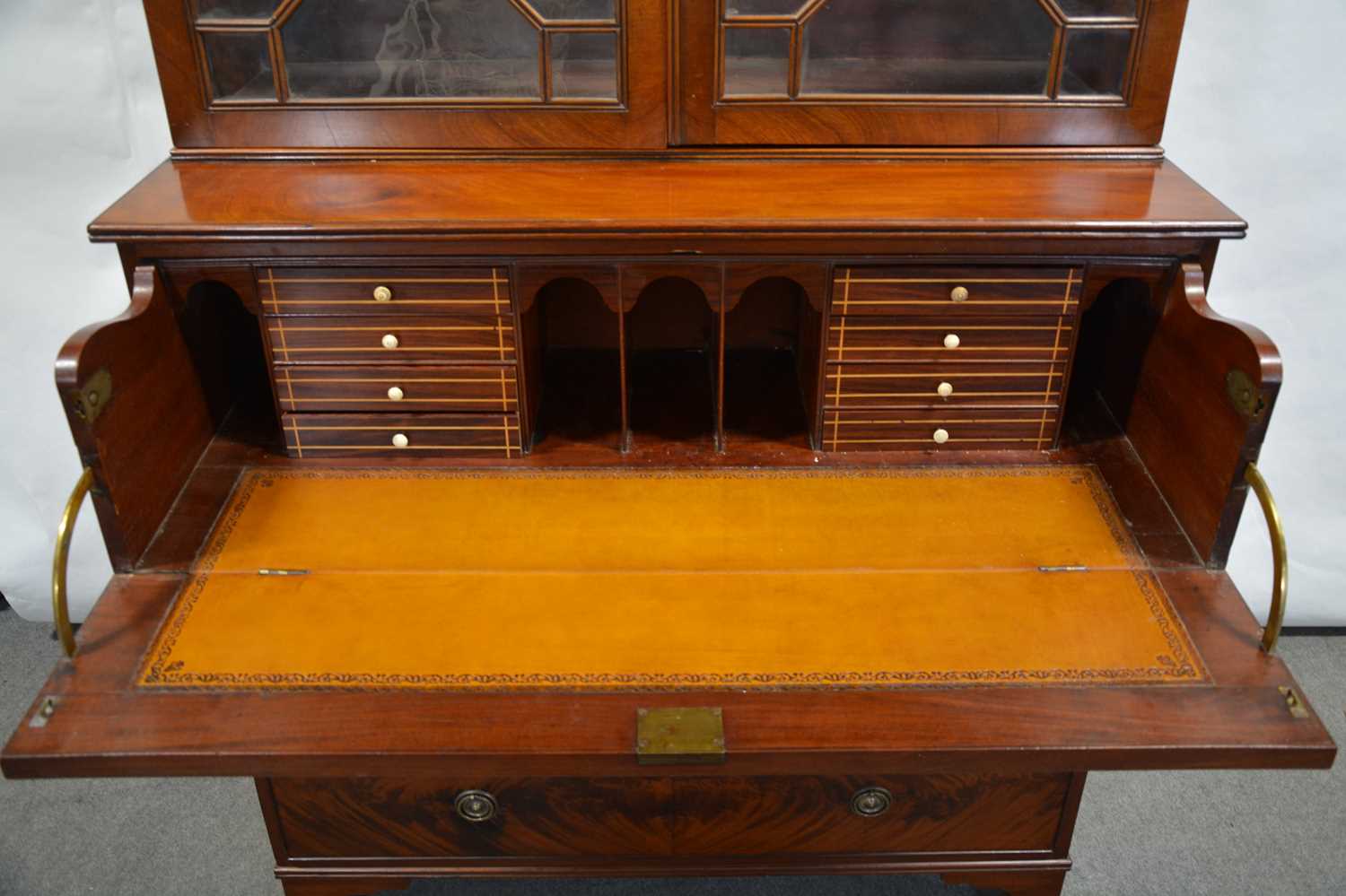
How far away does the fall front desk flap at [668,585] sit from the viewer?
1616mm

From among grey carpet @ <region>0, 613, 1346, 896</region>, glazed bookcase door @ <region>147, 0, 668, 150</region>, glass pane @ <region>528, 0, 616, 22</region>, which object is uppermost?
glass pane @ <region>528, 0, 616, 22</region>

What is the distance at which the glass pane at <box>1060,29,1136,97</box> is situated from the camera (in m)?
2.02

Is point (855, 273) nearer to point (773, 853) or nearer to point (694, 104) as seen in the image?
point (694, 104)

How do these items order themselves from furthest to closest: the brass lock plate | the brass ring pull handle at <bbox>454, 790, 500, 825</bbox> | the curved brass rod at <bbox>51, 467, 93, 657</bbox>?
1. the brass ring pull handle at <bbox>454, 790, 500, 825</bbox>
2. the curved brass rod at <bbox>51, 467, 93, 657</bbox>
3. the brass lock plate

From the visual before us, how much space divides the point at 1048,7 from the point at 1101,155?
268 mm

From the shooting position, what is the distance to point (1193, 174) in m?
2.50

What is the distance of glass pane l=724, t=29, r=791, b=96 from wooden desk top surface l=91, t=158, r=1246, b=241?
0.40ft

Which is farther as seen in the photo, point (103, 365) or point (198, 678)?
point (103, 365)

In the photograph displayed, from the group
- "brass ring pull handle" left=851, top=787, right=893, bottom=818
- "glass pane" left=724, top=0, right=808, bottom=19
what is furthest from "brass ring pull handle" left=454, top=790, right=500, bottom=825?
"glass pane" left=724, top=0, right=808, bottom=19

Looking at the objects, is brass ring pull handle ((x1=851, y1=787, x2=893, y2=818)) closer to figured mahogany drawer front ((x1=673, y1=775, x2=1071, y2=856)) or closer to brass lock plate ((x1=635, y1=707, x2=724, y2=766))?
figured mahogany drawer front ((x1=673, y1=775, x2=1071, y2=856))

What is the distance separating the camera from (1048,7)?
200 cm

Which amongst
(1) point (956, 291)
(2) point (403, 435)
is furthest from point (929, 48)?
(2) point (403, 435)

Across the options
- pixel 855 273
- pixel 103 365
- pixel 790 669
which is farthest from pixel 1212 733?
pixel 103 365

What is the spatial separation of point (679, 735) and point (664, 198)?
860mm
